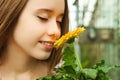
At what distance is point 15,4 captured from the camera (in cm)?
148

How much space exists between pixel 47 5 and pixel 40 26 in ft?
Result: 0.27

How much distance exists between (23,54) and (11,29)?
0.12 metres

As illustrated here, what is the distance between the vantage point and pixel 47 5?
142 cm

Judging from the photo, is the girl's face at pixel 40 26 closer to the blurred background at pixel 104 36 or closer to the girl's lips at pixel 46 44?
the girl's lips at pixel 46 44

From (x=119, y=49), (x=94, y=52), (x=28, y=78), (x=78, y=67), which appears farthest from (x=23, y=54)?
(x=94, y=52)

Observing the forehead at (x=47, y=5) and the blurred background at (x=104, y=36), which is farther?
the blurred background at (x=104, y=36)

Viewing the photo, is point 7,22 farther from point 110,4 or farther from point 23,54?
point 110,4

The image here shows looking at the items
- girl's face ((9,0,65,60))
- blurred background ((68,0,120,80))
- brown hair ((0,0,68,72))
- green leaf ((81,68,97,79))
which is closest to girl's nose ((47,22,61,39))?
girl's face ((9,0,65,60))

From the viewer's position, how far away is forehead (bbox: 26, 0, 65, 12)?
1421mm

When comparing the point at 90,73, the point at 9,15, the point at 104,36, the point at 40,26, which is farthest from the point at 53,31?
the point at 104,36

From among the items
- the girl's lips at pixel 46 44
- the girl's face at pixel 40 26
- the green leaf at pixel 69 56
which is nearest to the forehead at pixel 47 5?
the girl's face at pixel 40 26

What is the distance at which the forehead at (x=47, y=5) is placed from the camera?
1.42 m

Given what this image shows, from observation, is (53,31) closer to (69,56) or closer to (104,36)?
(69,56)

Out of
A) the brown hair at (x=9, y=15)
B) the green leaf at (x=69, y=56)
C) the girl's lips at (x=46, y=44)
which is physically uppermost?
the brown hair at (x=9, y=15)
